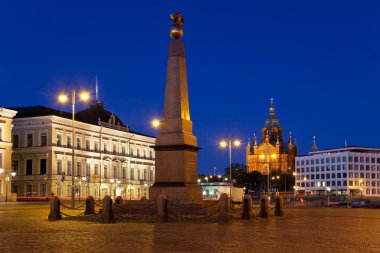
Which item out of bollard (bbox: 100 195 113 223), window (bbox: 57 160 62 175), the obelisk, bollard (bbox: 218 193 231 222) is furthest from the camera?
window (bbox: 57 160 62 175)

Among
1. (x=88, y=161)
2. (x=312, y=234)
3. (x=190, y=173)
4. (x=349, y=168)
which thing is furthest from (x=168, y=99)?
A: (x=349, y=168)

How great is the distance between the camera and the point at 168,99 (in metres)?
28.5

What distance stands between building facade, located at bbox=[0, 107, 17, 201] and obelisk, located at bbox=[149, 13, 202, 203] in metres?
49.9

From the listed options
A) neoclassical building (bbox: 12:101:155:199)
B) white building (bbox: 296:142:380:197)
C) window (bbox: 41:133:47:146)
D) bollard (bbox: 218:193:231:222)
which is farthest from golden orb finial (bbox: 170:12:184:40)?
white building (bbox: 296:142:380:197)

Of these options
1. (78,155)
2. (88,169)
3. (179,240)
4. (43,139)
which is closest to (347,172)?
(88,169)

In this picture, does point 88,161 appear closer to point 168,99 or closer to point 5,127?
point 5,127

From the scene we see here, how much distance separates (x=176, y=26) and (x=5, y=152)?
170 feet

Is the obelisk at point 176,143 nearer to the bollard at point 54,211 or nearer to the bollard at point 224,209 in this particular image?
the bollard at point 224,209

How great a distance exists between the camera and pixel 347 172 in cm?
16888

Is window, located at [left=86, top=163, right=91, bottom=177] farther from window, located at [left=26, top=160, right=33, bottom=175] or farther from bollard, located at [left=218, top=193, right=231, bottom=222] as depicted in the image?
bollard, located at [left=218, top=193, right=231, bottom=222]

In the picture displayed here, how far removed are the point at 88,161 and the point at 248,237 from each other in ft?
256

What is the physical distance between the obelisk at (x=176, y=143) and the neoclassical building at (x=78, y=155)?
47.7 m

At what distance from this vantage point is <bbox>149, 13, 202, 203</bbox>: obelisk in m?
27.3

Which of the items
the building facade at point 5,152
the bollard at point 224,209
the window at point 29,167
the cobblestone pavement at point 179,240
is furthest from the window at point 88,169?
the cobblestone pavement at point 179,240
